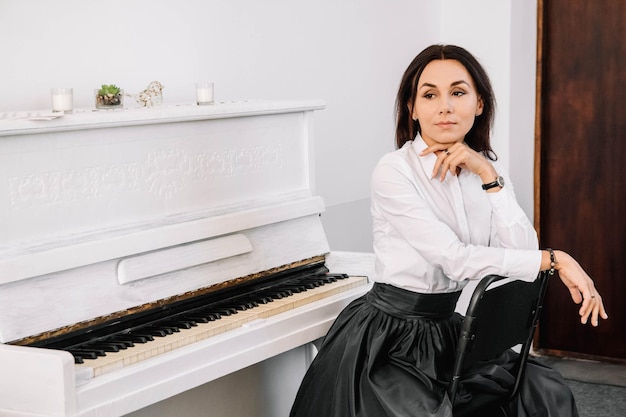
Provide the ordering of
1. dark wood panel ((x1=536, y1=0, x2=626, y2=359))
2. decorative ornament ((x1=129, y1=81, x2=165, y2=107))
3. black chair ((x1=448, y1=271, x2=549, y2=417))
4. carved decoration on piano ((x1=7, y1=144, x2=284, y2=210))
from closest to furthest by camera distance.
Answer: black chair ((x1=448, y1=271, x2=549, y2=417)) → carved decoration on piano ((x1=7, y1=144, x2=284, y2=210)) → decorative ornament ((x1=129, y1=81, x2=165, y2=107)) → dark wood panel ((x1=536, y1=0, x2=626, y2=359))

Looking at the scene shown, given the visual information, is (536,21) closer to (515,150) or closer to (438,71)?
(515,150)

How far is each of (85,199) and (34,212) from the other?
152 mm

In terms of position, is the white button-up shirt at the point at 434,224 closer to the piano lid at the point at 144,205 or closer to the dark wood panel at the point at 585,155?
the piano lid at the point at 144,205

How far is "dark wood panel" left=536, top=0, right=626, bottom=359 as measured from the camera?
443 centimetres

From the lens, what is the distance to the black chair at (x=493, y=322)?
6.91 ft

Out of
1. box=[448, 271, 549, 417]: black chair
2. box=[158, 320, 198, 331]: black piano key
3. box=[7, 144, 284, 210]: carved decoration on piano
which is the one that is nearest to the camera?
box=[448, 271, 549, 417]: black chair


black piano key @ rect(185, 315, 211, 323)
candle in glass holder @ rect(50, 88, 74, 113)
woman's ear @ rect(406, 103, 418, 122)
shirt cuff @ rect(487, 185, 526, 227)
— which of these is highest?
candle in glass holder @ rect(50, 88, 74, 113)

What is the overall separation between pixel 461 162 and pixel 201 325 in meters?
0.75

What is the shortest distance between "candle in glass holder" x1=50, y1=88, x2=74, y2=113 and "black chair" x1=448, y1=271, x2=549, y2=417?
3.77 ft

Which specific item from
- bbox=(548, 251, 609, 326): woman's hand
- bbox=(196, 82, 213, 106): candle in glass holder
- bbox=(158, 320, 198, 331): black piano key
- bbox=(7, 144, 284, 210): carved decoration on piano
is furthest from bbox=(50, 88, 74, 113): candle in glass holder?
bbox=(548, 251, 609, 326): woman's hand

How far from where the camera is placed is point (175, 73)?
134 inches

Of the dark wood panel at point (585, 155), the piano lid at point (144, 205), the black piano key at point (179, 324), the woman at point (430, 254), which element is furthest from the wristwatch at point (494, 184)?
the dark wood panel at point (585, 155)

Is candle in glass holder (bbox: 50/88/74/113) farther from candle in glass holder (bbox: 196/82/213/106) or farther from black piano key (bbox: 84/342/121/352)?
black piano key (bbox: 84/342/121/352)

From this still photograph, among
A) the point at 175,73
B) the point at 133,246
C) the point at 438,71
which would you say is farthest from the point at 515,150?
the point at 133,246
